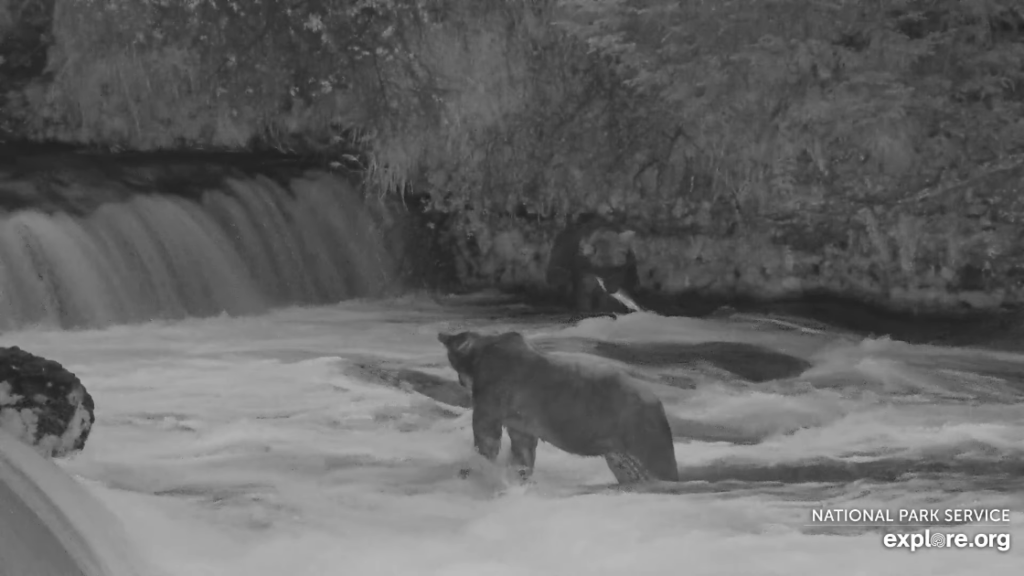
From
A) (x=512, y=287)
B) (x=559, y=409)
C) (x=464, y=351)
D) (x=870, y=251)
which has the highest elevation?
(x=870, y=251)

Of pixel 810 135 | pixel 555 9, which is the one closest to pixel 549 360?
pixel 810 135

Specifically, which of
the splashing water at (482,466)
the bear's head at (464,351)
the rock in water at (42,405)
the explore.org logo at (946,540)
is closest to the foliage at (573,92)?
the splashing water at (482,466)

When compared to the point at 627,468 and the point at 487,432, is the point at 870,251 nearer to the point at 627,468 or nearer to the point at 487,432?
the point at 627,468

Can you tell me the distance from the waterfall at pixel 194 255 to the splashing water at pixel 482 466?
1.26 feet

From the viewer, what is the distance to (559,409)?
284cm

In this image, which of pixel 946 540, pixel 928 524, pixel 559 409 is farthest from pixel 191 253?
pixel 946 540

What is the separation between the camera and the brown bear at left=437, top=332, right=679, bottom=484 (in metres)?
2.81

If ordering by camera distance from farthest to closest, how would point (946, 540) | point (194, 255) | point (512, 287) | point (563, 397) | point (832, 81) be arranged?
point (512, 287), point (194, 255), point (832, 81), point (563, 397), point (946, 540)

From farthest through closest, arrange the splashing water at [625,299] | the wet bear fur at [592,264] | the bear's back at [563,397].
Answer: the wet bear fur at [592,264] → the splashing water at [625,299] → the bear's back at [563,397]

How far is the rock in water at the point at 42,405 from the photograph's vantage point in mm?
3262

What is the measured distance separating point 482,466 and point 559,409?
419 mm

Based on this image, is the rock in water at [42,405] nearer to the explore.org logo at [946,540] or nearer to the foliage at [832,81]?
the explore.org logo at [946,540]

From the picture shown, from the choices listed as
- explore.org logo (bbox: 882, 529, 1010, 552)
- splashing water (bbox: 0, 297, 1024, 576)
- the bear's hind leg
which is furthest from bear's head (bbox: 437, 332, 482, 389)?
explore.org logo (bbox: 882, 529, 1010, 552)

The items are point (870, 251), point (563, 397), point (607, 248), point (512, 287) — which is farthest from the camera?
point (512, 287)
